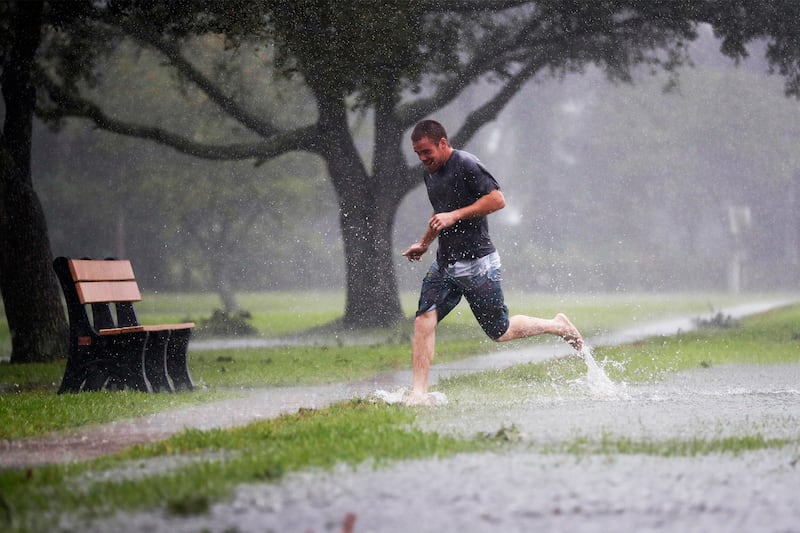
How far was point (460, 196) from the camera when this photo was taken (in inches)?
346

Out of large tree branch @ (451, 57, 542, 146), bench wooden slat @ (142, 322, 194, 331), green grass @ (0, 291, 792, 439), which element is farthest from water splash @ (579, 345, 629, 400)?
large tree branch @ (451, 57, 542, 146)

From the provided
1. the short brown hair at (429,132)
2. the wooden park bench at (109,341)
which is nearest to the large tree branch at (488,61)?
the wooden park bench at (109,341)

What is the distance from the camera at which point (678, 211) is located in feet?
167

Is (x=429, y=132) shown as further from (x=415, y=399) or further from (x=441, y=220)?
(x=415, y=399)

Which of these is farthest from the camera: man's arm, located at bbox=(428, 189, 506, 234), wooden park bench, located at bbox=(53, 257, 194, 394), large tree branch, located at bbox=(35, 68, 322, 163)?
large tree branch, located at bbox=(35, 68, 322, 163)

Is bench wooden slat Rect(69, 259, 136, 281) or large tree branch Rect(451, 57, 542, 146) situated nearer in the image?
bench wooden slat Rect(69, 259, 136, 281)

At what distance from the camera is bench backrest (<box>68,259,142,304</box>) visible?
34.4 ft

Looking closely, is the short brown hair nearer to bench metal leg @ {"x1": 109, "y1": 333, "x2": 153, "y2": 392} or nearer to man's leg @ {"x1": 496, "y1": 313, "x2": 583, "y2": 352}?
man's leg @ {"x1": 496, "y1": 313, "x2": 583, "y2": 352}

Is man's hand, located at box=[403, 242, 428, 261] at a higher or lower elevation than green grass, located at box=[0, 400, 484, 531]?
higher

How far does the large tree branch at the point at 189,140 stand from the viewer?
2014cm

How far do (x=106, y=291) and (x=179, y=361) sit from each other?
3.21ft

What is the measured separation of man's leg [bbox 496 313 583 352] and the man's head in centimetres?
146

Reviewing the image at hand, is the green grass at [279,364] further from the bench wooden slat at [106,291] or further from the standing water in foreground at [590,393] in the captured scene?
the standing water in foreground at [590,393]

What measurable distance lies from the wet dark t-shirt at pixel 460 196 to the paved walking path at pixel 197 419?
63.9 inches
